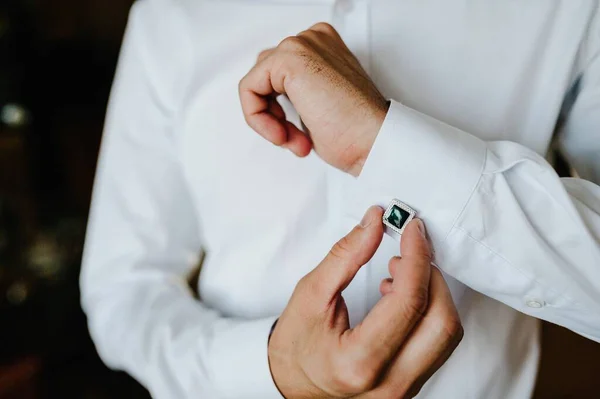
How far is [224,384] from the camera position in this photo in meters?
0.72

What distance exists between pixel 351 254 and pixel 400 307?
0.23ft

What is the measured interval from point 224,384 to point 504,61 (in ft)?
1.80

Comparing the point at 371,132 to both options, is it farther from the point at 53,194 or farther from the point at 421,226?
the point at 53,194

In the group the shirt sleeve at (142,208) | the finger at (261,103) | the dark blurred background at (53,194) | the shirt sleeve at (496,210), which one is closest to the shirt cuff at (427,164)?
the shirt sleeve at (496,210)

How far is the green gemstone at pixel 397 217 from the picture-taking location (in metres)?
0.56

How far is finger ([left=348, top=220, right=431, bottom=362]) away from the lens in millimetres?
498

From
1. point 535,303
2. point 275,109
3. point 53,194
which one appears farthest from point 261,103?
point 53,194

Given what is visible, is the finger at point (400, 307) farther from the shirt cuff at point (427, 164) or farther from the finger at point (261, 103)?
the finger at point (261, 103)

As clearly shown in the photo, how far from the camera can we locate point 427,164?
0.56 m

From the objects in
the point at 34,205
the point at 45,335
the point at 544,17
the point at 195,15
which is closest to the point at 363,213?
the point at 544,17

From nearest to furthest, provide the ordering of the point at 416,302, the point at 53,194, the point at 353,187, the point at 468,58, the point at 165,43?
the point at 416,302 → the point at 353,187 → the point at 468,58 → the point at 165,43 → the point at 53,194

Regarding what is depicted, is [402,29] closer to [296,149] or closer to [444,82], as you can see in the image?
[444,82]

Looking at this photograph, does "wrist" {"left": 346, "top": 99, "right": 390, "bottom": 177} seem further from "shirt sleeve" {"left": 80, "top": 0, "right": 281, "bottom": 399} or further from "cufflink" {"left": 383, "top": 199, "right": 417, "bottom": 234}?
"shirt sleeve" {"left": 80, "top": 0, "right": 281, "bottom": 399}

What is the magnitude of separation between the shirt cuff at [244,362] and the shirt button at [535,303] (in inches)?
11.8
